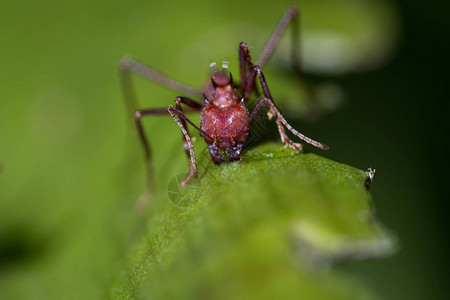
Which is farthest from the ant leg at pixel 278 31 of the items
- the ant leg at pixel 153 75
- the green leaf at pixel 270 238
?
the green leaf at pixel 270 238

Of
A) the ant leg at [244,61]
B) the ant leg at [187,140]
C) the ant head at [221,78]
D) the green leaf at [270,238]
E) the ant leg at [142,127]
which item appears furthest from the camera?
the ant leg at [244,61]

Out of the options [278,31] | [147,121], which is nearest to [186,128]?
[147,121]

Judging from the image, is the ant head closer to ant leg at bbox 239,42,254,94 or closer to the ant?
the ant

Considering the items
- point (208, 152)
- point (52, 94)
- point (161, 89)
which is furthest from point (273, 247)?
point (52, 94)

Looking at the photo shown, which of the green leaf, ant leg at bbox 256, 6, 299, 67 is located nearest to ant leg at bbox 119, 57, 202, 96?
ant leg at bbox 256, 6, 299, 67

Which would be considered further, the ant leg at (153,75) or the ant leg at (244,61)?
the ant leg at (153,75)

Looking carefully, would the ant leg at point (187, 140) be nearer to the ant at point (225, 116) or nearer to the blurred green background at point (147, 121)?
the ant at point (225, 116)

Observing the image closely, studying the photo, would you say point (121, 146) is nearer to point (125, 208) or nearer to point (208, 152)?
point (125, 208)
